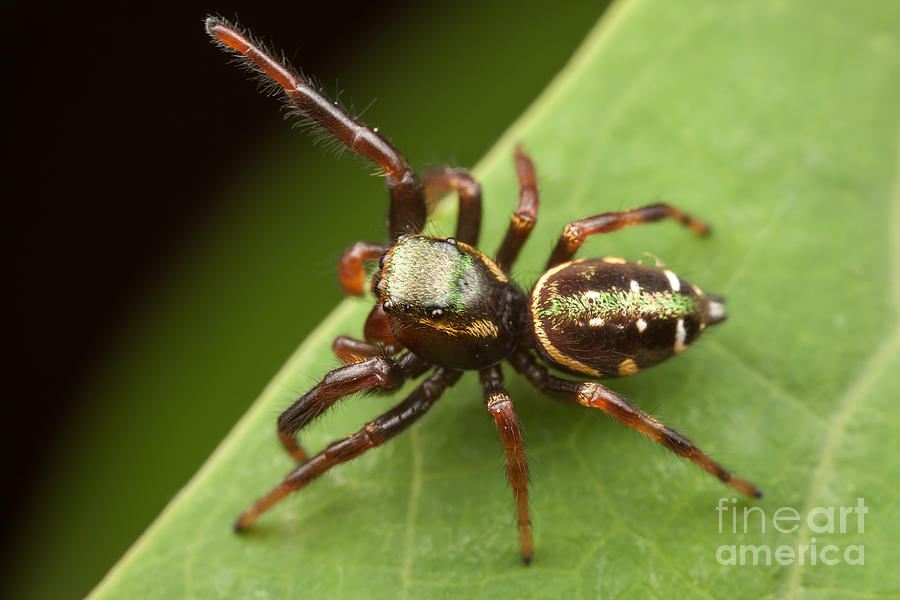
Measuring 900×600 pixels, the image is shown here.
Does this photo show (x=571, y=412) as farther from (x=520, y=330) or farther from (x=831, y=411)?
(x=831, y=411)

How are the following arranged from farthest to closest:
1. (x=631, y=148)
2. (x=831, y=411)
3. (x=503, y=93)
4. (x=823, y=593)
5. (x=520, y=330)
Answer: (x=503, y=93) → (x=631, y=148) → (x=520, y=330) → (x=831, y=411) → (x=823, y=593)

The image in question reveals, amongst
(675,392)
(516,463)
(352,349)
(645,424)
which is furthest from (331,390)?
(675,392)

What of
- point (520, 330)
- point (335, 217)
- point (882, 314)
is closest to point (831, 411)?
point (882, 314)

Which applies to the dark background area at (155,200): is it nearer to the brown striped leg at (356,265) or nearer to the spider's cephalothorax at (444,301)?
the brown striped leg at (356,265)

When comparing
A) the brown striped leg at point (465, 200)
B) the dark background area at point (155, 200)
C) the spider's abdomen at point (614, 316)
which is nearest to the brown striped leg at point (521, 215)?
the brown striped leg at point (465, 200)

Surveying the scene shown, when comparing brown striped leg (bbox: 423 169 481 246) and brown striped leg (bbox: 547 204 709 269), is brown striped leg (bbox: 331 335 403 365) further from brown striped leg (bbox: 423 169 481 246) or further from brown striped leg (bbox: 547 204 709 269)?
brown striped leg (bbox: 547 204 709 269)

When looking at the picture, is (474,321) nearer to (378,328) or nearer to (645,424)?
(378,328)
